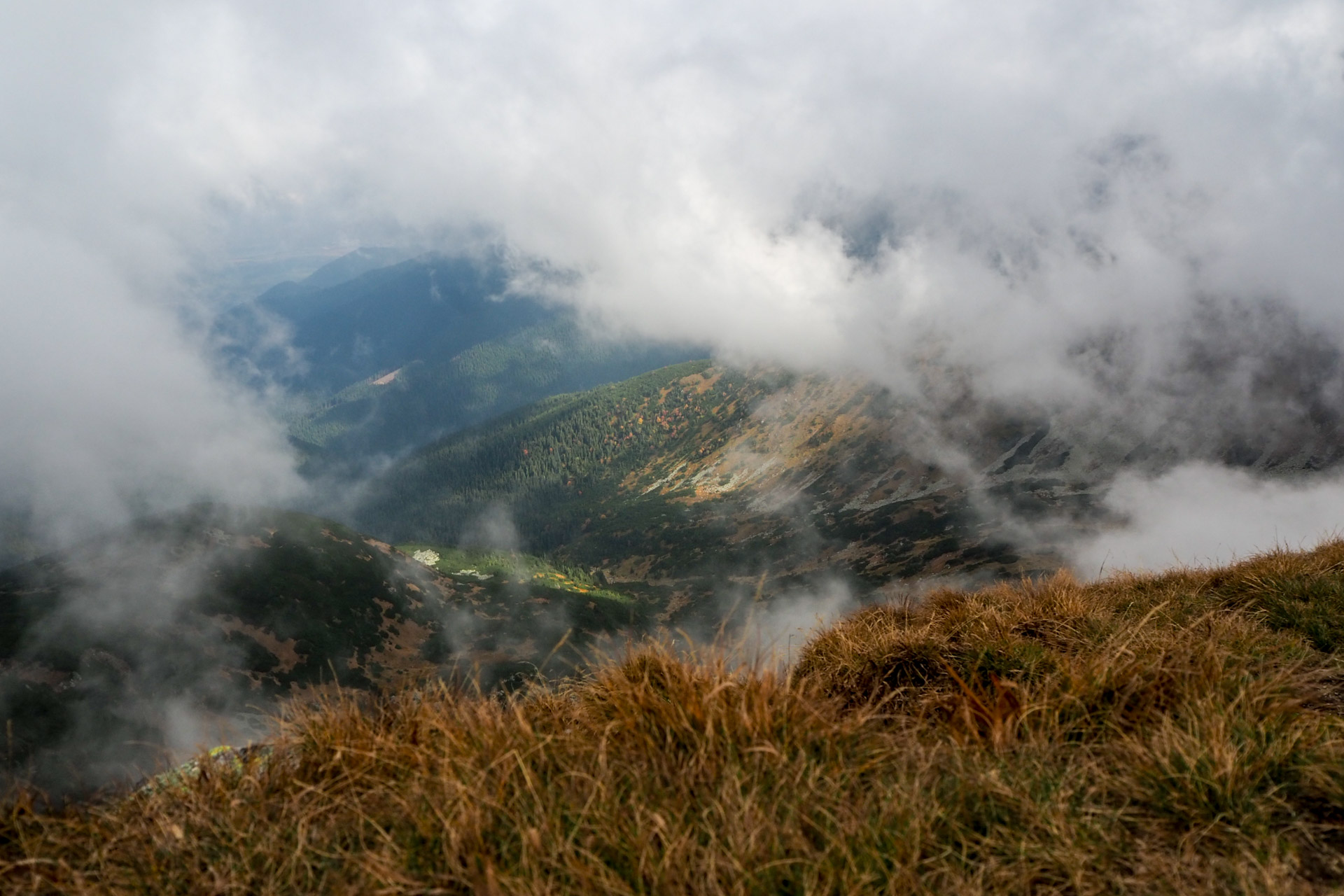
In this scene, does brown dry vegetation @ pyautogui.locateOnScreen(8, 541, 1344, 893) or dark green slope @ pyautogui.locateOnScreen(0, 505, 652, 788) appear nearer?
brown dry vegetation @ pyautogui.locateOnScreen(8, 541, 1344, 893)

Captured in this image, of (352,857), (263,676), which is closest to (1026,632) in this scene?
(352,857)

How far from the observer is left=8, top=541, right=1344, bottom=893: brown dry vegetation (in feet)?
10.00

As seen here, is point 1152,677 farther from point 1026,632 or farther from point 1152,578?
point 1152,578

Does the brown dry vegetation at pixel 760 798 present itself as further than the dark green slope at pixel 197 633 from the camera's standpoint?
No

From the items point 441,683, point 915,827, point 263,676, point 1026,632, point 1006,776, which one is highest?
point 441,683

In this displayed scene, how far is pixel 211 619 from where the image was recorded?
524 feet

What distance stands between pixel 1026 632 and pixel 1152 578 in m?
5.53

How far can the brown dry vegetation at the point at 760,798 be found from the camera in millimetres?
3047

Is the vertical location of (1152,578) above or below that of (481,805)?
below

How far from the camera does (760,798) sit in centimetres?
347

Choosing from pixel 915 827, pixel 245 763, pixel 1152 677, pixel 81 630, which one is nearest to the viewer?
pixel 915 827

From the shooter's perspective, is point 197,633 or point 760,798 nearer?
point 760,798

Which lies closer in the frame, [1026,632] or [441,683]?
[441,683]

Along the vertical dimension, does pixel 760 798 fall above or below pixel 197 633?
above
